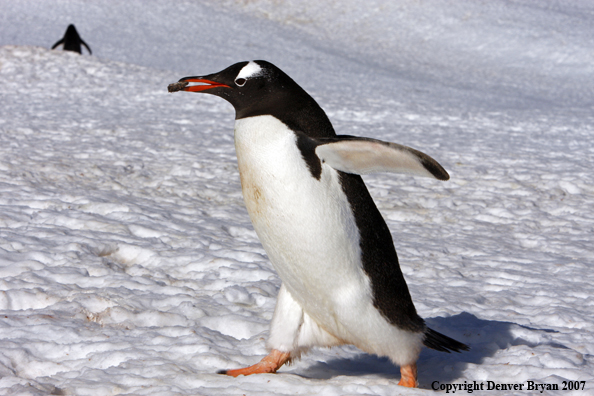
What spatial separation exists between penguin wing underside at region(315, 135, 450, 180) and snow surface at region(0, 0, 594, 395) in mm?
842

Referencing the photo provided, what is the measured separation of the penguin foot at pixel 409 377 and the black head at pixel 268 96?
3.19ft

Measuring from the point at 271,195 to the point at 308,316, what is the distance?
1.92 ft

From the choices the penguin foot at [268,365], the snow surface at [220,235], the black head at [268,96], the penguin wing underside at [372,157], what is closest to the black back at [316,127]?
the black head at [268,96]

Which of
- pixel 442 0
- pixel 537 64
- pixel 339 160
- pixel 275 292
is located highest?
pixel 442 0

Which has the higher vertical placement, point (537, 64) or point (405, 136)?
point (537, 64)

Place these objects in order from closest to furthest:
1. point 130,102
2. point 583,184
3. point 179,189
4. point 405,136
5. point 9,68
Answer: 1. point 179,189
2. point 583,184
3. point 405,136
4. point 130,102
5. point 9,68

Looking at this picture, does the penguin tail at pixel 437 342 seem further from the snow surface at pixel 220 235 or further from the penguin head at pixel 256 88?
the penguin head at pixel 256 88

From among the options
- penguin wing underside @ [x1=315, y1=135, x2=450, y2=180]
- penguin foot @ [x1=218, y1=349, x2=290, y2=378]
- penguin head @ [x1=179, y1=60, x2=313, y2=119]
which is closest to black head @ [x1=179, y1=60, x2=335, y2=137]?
penguin head @ [x1=179, y1=60, x2=313, y2=119]

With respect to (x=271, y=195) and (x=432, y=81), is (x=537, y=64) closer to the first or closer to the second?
(x=432, y=81)

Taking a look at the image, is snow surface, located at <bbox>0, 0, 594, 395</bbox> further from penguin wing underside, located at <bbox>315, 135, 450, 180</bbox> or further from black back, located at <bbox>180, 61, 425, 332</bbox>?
penguin wing underside, located at <bbox>315, 135, 450, 180</bbox>

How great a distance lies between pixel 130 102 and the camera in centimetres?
944

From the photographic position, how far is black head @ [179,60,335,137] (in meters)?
2.21

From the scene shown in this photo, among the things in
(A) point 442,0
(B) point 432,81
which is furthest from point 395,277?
(A) point 442,0

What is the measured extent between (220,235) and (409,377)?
2304mm
